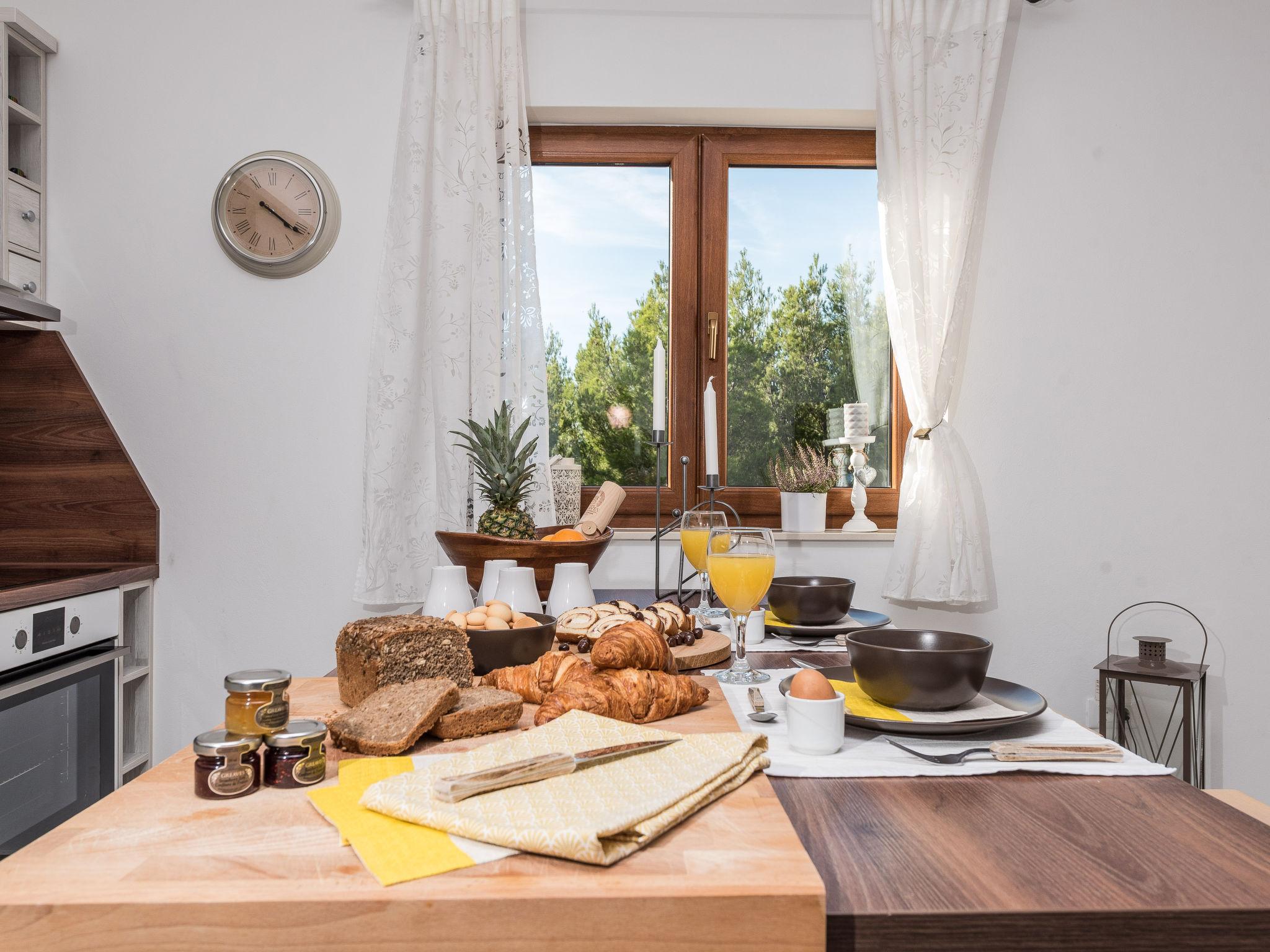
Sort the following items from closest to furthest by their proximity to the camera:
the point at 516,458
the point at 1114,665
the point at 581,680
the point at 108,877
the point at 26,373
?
the point at 108,877, the point at 581,680, the point at 516,458, the point at 1114,665, the point at 26,373

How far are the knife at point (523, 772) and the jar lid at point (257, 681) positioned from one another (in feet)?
0.49

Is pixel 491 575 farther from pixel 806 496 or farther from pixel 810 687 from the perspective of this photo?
pixel 806 496

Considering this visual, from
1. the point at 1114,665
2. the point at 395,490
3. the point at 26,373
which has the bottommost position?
the point at 1114,665

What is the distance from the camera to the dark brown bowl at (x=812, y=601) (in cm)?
144

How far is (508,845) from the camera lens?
537 millimetres

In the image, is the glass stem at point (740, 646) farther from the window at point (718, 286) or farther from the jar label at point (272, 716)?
the window at point (718, 286)

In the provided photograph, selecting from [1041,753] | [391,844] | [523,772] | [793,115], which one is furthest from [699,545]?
[793,115]

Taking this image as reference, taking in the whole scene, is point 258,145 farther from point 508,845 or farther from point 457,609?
point 508,845

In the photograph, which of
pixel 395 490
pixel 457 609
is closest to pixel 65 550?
pixel 395 490

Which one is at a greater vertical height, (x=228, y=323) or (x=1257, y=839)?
(x=228, y=323)

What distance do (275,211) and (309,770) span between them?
2481 millimetres

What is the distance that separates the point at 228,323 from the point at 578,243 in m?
1.16

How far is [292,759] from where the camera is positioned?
2.15 feet

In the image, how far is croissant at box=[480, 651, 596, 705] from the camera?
0.94 metres
